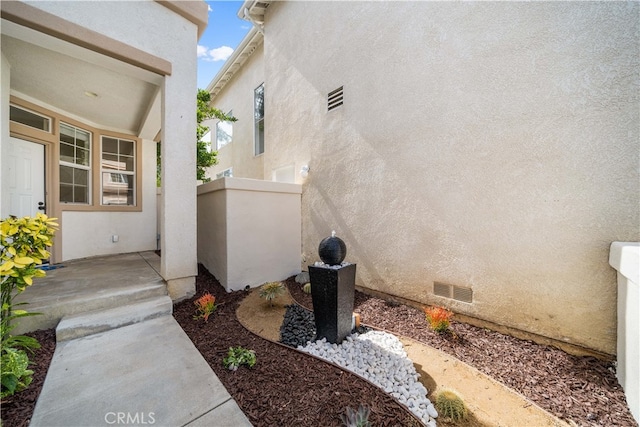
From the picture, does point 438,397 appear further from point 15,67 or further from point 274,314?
point 15,67

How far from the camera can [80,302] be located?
10.4 ft

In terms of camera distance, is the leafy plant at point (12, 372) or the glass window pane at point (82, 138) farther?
the glass window pane at point (82, 138)

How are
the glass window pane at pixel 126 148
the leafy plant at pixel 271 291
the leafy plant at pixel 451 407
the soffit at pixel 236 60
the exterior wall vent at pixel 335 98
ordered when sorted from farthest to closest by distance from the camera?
the soffit at pixel 236 60 → the glass window pane at pixel 126 148 → the exterior wall vent at pixel 335 98 → the leafy plant at pixel 271 291 → the leafy plant at pixel 451 407

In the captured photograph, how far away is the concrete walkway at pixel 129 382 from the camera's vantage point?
1872 millimetres

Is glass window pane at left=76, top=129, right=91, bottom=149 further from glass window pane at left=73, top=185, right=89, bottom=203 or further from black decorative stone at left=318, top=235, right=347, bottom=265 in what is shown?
black decorative stone at left=318, top=235, right=347, bottom=265

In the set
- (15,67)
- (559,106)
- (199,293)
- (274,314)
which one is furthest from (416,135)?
(15,67)

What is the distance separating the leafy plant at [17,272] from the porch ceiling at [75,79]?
259 cm

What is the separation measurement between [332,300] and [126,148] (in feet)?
22.8

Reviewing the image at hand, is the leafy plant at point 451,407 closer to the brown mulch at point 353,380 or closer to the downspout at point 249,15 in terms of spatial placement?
the brown mulch at point 353,380

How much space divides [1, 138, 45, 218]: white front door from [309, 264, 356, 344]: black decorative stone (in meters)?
5.35

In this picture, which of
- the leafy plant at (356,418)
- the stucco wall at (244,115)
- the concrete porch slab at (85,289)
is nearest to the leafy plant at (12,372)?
the concrete porch slab at (85,289)

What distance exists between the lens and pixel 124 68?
12.2 ft

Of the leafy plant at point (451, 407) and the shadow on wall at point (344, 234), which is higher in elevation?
the shadow on wall at point (344, 234)

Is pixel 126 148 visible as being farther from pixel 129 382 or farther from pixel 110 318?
pixel 129 382
